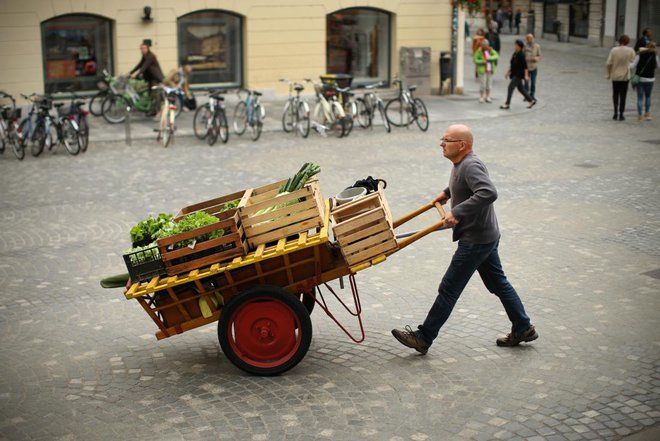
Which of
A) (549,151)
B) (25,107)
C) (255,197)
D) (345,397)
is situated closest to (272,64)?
(25,107)

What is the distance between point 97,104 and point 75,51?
1826 mm

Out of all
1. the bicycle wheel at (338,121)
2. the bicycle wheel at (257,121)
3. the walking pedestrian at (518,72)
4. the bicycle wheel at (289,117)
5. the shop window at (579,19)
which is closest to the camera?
the bicycle wheel at (257,121)

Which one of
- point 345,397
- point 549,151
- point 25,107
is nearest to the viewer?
point 345,397

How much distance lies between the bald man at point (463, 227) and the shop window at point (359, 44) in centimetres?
1960

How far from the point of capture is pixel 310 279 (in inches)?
283

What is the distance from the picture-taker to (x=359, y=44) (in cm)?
2705

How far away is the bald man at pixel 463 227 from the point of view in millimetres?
7215

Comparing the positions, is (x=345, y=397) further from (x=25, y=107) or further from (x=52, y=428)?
(x=25, y=107)

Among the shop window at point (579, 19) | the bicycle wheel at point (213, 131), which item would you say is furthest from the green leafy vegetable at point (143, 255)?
the shop window at point (579, 19)

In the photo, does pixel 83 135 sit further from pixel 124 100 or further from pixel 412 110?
pixel 412 110

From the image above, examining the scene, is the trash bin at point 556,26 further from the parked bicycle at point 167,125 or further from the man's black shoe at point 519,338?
the man's black shoe at point 519,338

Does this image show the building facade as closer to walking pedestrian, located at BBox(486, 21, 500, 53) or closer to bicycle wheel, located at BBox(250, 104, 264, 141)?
walking pedestrian, located at BBox(486, 21, 500, 53)

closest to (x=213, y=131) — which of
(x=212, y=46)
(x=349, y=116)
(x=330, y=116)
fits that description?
(x=330, y=116)

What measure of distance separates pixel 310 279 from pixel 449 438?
170 cm
